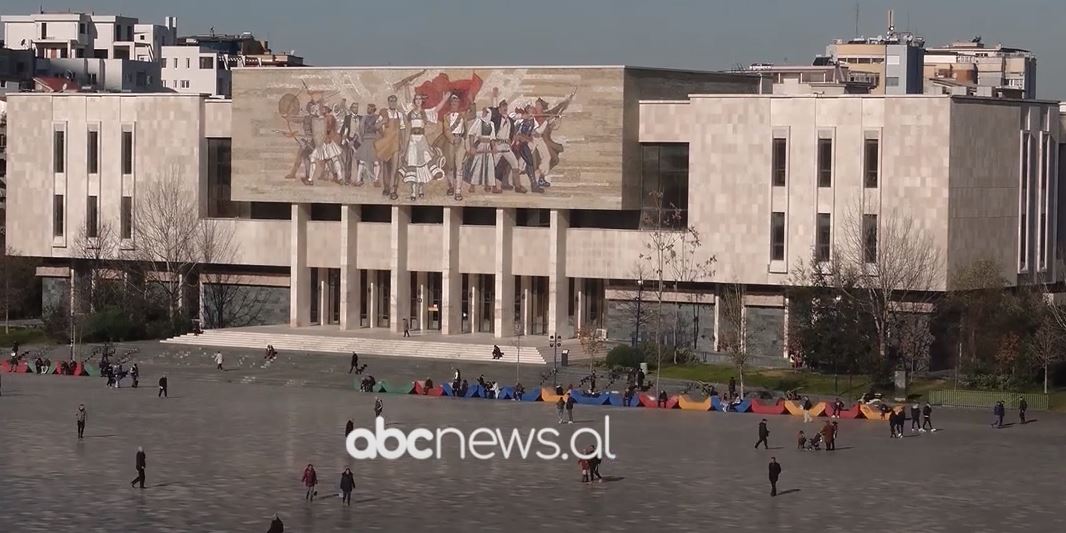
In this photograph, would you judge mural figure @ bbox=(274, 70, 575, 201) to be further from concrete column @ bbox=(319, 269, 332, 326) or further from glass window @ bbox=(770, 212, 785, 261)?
glass window @ bbox=(770, 212, 785, 261)

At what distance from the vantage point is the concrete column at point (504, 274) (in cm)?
10738

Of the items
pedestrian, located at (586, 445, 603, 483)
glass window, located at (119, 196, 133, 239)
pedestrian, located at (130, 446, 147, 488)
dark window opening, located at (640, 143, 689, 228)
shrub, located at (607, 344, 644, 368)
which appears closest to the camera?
pedestrian, located at (130, 446, 147, 488)

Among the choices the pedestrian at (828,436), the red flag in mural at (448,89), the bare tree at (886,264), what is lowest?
the pedestrian at (828,436)

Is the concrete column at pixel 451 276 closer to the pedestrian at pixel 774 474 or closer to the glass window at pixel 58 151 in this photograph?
the glass window at pixel 58 151

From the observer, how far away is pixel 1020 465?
68.7 m

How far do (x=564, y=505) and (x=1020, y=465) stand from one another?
1742 centimetres

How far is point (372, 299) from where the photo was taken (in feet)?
373

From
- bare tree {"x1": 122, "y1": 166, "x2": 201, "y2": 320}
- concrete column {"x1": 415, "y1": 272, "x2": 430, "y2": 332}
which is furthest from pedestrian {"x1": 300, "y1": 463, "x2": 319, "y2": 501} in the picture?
bare tree {"x1": 122, "y1": 166, "x2": 201, "y2": 320}

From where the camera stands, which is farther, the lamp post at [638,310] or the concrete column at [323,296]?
the concrete column at [323,296]

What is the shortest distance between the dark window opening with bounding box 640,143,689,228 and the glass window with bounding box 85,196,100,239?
32.1 meters

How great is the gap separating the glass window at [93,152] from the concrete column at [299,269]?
511 inches

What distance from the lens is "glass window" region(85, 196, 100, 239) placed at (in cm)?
11862

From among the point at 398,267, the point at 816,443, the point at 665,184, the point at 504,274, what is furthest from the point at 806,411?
the point at 398,267

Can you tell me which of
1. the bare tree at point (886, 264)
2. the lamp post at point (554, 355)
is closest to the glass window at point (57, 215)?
the lamp post at point (554, 355)
